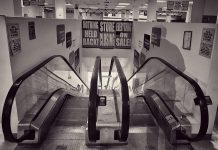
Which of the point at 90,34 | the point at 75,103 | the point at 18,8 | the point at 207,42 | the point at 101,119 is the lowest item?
the point at 75,103

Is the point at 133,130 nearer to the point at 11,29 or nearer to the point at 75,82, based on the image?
the point at 11,29

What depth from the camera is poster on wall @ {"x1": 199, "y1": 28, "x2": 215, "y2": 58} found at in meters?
3.01

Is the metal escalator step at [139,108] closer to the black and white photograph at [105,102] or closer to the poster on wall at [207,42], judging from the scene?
the black and white photograph at [105,102]

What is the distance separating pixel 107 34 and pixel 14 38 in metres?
6.84

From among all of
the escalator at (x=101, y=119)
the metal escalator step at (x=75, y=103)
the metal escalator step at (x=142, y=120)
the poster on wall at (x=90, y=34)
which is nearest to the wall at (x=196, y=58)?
the escalator at (x=101, y=119)

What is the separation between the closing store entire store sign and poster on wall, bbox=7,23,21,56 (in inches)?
259

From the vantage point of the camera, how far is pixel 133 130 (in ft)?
10.2

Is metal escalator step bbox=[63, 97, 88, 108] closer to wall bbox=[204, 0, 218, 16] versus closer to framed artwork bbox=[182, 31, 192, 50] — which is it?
framed artwork bbox=[182, 31, 192, 50]

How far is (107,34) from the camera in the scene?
9.38m

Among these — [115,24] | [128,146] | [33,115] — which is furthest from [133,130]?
[115,24]

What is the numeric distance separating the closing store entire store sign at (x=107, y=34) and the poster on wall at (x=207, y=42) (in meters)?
6.14

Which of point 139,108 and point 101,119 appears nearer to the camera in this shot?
point 101,119

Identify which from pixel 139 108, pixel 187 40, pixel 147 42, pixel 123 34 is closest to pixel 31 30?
pixel 139 108

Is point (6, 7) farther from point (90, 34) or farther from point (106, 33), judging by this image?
point (106, 33)
